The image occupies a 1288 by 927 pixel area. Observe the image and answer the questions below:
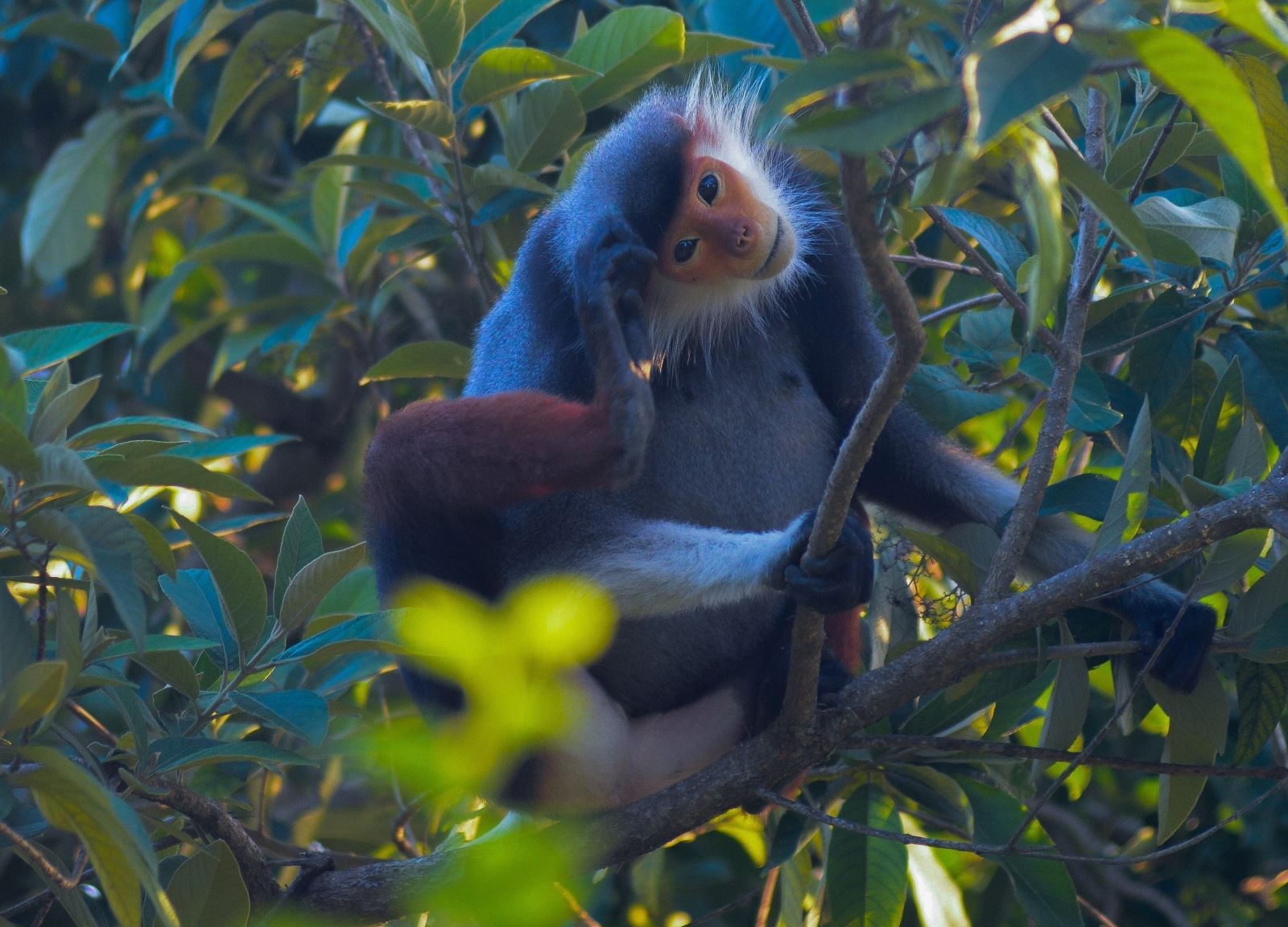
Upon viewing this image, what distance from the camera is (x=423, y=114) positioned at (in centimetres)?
298

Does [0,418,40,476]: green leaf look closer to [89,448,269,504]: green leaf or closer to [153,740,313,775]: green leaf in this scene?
[89,448,269,504]: green leaf

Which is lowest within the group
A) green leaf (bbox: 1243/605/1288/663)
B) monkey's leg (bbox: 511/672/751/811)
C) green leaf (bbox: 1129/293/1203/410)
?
monkey's leg (bbox: 511/672/751/811)

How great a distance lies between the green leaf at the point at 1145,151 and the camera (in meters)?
2.38

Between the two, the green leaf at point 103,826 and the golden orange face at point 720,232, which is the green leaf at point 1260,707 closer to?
the golden orange face at point 720,232

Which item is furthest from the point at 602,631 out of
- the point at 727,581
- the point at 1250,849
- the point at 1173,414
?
the point at 1250,849

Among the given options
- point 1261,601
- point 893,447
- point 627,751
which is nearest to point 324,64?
point 893,447

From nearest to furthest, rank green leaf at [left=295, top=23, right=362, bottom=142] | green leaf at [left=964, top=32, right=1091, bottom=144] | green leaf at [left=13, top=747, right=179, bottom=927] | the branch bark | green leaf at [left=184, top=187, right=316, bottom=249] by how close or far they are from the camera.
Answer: green leaf at [left=964, top=32, right=1091, bottom=144], green leaf at [left=13, top=747, right=179, bottom=927], the branch bark, green leaf at [left=295, top=23, right=362, bottom=142], green leaf at [left=184, top=187, right=316, bottom=249]

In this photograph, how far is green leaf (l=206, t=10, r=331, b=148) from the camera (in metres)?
3.51

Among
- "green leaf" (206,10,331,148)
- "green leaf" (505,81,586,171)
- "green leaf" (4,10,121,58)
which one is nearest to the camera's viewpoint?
"green leaf" (505,81,586,171)

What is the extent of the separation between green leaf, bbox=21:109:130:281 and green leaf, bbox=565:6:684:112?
2.50 meters

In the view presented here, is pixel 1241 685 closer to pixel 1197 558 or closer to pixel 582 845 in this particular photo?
pixel 1197 558

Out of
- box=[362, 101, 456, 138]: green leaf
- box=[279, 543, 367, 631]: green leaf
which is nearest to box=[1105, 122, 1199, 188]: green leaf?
box=[362, 101, 456, 138]: green leaf

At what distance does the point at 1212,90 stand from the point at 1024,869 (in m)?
→ 1.81

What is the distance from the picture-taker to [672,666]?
2910 mm
